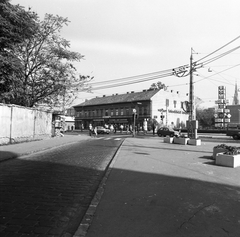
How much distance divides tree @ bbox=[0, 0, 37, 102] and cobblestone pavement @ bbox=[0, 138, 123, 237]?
340 inches

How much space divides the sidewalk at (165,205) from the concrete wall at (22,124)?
9740 mm

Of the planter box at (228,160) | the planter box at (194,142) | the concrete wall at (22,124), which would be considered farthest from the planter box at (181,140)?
the concrete wall at (22,124)

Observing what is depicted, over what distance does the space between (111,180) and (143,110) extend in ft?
171

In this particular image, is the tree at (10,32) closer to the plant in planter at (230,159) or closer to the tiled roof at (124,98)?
the plant in planter at (230,159)

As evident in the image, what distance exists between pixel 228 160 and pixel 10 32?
530 inches

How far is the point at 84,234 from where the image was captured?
3.29m

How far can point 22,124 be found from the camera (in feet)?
54.6

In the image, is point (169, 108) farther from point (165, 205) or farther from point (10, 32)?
point (165, 205)

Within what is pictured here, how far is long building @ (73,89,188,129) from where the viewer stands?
2251 inches

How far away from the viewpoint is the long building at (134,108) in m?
57.2

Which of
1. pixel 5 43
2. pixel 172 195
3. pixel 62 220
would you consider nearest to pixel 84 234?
pixel 62 220

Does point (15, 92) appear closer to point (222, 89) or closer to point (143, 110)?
point (222, 89)

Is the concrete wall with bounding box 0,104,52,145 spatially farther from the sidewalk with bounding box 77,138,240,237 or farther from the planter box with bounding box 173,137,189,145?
the planter box with bounding box 173,137,189,145

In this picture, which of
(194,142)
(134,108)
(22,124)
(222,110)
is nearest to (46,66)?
(22,124)
